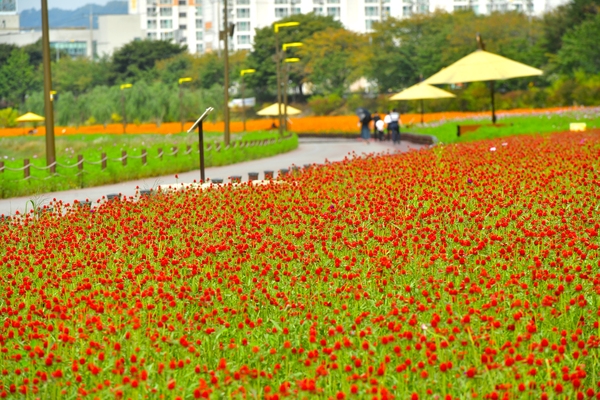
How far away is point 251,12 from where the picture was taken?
423 ft

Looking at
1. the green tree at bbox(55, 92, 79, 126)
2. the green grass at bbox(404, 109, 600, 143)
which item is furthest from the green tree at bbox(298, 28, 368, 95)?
the green grass at bbox(404, 109, 600, 143)

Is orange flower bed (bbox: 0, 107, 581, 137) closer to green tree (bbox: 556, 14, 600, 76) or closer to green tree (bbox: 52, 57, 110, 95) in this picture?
green tree (bbox: 556, 14, 600, 76)

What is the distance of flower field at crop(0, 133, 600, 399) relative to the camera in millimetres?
5086

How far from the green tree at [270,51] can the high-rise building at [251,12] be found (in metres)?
22.8

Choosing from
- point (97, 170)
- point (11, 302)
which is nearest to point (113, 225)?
point (11, 302)

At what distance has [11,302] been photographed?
732cm

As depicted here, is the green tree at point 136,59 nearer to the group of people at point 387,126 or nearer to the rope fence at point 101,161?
the group of people at point 387,126

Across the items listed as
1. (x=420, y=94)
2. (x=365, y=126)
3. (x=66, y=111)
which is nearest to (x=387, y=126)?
(x=365, y=126)

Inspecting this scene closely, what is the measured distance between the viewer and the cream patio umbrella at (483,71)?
29.2m

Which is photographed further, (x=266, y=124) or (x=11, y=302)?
(x=266, y=124)

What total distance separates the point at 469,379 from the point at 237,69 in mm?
90802

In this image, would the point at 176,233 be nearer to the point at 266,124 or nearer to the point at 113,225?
the point at 113,225

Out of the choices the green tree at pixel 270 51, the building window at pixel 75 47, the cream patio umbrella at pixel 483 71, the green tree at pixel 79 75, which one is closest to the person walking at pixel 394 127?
the cream patio umbrella at pixel 483 71

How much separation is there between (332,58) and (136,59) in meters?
24.2
